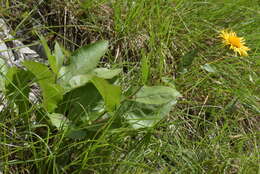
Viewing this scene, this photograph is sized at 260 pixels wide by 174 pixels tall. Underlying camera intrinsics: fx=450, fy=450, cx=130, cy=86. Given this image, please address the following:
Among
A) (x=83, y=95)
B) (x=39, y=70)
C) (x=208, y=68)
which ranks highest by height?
(x=39, y=70)

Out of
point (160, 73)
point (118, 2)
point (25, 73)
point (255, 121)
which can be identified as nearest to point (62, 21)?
point (118, 2)

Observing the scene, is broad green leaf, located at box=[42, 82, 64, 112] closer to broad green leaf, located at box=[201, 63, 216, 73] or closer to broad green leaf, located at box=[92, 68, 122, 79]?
broad green leaf, located at box=[92, 68, 122, 79]

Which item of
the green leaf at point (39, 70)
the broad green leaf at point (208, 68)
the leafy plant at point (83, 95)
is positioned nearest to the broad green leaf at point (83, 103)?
the leafy plant at point (83, 95)

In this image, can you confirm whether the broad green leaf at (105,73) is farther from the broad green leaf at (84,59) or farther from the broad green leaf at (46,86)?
the broad green leaf at (46,86)

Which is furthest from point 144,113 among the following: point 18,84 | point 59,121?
point 18,84

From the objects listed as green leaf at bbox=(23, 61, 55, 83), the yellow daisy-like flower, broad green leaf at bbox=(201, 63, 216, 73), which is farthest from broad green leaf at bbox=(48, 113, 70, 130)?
the yellow daisy-like flower

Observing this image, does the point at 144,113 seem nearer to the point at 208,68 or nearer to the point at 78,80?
the point at 78,80
